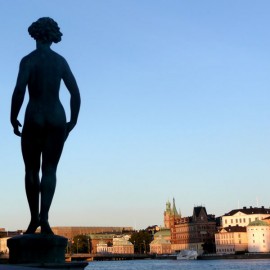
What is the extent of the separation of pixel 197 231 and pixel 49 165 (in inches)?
5615

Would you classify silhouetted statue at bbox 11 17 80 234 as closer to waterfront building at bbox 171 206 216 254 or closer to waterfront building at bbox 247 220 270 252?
waterfront building at bbox 247 220 270 252

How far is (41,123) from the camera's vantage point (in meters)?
7.62

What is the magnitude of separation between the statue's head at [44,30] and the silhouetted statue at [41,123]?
0.02 metres

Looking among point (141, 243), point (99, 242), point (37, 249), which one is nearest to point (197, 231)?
point (141, 243)

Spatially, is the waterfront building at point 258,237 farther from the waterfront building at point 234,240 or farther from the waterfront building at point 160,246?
the waterfront building at point 160,246

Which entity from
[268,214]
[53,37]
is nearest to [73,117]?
[53,37]

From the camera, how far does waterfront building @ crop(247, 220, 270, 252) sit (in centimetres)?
12588

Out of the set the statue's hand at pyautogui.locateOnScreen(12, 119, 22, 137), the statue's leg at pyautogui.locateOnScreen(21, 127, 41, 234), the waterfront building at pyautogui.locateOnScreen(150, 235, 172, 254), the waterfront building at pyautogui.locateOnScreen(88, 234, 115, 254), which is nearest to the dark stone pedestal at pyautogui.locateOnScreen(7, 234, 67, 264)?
the statue's leg at pyautogui.locateOnScreen(21, 127, 41, 234)

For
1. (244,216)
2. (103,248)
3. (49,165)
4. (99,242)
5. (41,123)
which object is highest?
(244,216)

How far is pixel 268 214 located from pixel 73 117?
140 metres

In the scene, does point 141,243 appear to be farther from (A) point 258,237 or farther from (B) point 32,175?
(B) point 32,175

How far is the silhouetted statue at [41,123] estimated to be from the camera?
25.2ft

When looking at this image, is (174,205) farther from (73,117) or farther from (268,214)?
(73,117)

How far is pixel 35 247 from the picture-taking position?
723 cm
